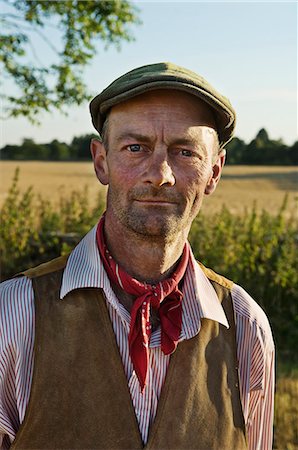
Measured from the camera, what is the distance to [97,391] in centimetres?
164

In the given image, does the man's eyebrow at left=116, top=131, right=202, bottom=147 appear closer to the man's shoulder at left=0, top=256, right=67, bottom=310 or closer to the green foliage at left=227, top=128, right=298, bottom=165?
the man's shoulder at left=0, top=256, right=67, bottom=310

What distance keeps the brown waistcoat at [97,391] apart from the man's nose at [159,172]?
1.10 feet

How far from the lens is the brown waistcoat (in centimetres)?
162

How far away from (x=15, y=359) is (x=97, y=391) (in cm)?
22

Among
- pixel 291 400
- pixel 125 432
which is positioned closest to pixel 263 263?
pixel 291 400

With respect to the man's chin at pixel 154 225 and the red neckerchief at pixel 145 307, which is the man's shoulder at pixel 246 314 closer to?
the red neckerchief at pixel 145 307

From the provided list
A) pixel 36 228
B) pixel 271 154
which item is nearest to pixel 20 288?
pixel 36 228

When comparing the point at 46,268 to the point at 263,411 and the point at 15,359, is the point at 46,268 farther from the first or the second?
the point at 263,411

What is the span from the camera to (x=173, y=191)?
169 centimetres

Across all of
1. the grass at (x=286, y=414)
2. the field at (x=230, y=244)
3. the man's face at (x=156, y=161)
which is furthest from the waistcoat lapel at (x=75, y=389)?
the field at (x=230, y=244)

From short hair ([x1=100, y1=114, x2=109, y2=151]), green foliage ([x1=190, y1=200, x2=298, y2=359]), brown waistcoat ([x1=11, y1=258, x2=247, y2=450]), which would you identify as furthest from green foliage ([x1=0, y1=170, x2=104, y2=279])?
brown waistcoat ([x1=11, y1=258, x2=247, y2=450])

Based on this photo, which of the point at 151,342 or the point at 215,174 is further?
the point at 215,174

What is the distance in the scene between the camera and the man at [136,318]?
5.36 ft

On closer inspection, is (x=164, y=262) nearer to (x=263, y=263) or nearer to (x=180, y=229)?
(x=180, y=229)
